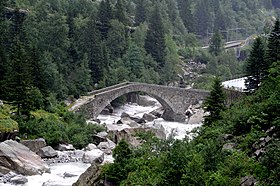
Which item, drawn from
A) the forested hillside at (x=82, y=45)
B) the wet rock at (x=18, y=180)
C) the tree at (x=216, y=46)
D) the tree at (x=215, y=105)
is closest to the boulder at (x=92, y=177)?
the wet rock at (x=18, y=180)

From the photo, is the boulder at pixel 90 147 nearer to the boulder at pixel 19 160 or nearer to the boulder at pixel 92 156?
the boulder at pixel 92 156

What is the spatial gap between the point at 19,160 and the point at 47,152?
17.5 ft

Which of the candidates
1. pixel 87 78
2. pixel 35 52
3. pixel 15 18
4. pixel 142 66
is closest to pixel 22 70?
pixel 35 52

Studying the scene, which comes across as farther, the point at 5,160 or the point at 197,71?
the point at 197,71

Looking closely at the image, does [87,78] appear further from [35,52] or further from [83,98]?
[35,52]

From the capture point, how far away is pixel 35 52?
58719mm

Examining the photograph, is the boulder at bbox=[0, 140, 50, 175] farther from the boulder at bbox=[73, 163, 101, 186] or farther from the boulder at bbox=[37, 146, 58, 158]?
the boulder at bbox=[73, 163, 101, 186]

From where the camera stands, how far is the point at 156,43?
9606cm

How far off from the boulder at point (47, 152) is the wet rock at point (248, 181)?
77.7 ft

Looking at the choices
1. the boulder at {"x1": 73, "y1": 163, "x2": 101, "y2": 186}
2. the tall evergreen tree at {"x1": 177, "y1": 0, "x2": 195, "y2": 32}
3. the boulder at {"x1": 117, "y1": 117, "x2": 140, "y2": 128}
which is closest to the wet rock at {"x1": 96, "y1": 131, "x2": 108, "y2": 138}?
the boulder at {"x1": 117, "y1": 117, "x2": 140, "y2": 128}

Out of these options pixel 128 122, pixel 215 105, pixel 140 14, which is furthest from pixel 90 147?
pixel 140 14

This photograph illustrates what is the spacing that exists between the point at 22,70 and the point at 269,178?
33474 millimetres

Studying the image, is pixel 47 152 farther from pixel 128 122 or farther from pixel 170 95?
pixel 170 95

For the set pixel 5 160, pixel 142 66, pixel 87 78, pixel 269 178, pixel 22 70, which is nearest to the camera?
pixel 269 178
